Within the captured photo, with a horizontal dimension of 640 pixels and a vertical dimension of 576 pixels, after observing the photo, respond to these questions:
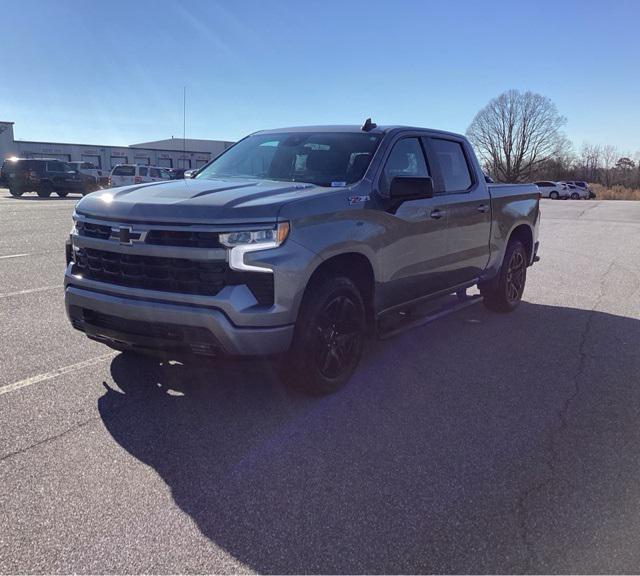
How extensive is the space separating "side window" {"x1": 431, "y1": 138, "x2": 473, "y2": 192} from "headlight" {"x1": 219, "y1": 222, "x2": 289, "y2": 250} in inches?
95.7

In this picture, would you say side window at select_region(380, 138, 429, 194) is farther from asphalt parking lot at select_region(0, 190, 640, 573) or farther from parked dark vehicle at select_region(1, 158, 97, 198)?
parked dark vehicle at select_region(1, 158, 97, 198)

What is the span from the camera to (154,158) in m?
65.9

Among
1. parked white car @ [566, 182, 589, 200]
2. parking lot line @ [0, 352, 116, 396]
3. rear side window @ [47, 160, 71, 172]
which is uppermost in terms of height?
rear side window @ [47, 160, 71, 172]

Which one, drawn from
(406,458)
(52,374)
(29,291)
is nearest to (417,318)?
(406,458)

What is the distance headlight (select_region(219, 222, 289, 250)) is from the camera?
11.1 ft

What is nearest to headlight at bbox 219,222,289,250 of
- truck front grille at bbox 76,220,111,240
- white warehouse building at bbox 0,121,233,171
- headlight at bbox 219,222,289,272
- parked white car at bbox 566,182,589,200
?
headlight at bbox 219,222,289,272

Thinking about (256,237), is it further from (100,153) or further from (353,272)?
(100,153)

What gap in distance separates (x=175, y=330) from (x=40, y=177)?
89.6 feet

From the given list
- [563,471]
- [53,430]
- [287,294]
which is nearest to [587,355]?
[563,471]

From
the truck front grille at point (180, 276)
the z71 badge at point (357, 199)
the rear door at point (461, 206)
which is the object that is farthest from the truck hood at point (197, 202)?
the rear door at point (461, 206)

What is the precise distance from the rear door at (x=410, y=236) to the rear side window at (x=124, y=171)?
1155 inches

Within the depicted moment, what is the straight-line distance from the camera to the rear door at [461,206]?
5320 mm

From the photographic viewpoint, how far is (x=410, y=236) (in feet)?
15.3

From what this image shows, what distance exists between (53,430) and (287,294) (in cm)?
164
